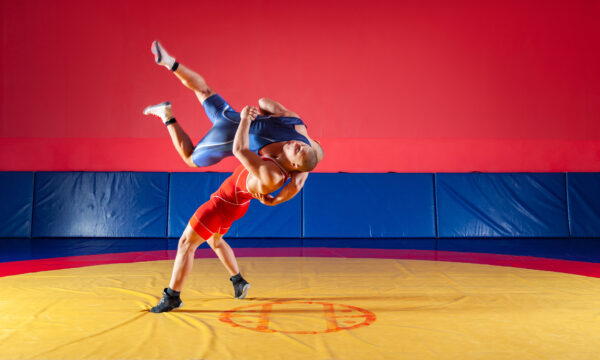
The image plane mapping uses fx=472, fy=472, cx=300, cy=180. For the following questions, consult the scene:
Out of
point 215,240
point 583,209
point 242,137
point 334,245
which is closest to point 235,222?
point 334,245

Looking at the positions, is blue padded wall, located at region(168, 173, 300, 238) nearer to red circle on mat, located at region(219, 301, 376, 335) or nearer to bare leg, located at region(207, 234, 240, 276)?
bare leg, located at region(207, 234, 240, 276)

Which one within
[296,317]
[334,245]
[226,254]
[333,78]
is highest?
[333,78]

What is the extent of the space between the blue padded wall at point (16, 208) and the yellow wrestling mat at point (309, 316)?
399 centimetres

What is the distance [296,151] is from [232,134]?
60 cm

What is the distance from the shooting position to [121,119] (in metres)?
8.27

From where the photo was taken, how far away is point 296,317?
8.89 ft

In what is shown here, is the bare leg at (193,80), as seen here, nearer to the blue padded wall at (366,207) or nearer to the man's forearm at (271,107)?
the man's forearm at (271,107)

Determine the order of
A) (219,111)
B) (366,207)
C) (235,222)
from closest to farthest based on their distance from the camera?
(219,111) < (235,222) < (366,207)

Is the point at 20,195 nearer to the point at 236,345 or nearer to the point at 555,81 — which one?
the point at 236,345

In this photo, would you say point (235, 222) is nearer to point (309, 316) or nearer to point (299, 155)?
point (299, 155)

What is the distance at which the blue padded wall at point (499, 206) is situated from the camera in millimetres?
7895

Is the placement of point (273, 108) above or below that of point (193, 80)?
below

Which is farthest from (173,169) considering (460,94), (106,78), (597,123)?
(597,123)

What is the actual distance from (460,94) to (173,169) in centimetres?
529
